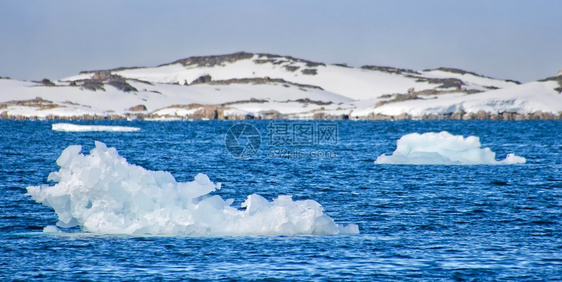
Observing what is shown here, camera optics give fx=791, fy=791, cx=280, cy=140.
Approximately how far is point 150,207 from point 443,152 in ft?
106

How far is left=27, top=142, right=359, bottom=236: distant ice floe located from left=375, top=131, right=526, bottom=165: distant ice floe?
28.4 meters

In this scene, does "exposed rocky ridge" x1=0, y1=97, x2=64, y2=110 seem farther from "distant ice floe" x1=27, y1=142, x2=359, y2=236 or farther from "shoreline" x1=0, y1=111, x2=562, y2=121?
"distant ice floe" x1=27, y1=142, x2=359, y2=236

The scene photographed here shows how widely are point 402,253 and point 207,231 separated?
5.97 meters

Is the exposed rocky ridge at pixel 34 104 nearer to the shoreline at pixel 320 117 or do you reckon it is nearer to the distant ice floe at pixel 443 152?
the shoreline at pixel 320 117

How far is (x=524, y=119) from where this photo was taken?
161375 mm

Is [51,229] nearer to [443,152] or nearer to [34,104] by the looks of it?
[443,152]

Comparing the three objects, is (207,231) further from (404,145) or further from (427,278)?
(404,145)

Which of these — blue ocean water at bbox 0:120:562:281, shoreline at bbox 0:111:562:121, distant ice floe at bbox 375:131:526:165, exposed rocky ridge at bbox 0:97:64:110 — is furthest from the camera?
exposed rocky ridge at bbox 0:97:64:110

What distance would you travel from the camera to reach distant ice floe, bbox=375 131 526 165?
51.5 metres

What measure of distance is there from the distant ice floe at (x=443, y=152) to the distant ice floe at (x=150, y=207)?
28.4 metres

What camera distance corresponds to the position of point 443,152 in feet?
173

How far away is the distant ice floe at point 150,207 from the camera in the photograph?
2345 cm

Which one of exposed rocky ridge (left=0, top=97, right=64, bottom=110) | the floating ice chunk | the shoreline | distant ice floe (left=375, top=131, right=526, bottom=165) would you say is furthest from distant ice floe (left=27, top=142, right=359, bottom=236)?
exposed rocky ridge (left=0, top=97, right=64, bottom=110)

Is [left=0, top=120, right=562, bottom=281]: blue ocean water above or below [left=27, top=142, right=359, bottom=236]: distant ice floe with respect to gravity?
below
